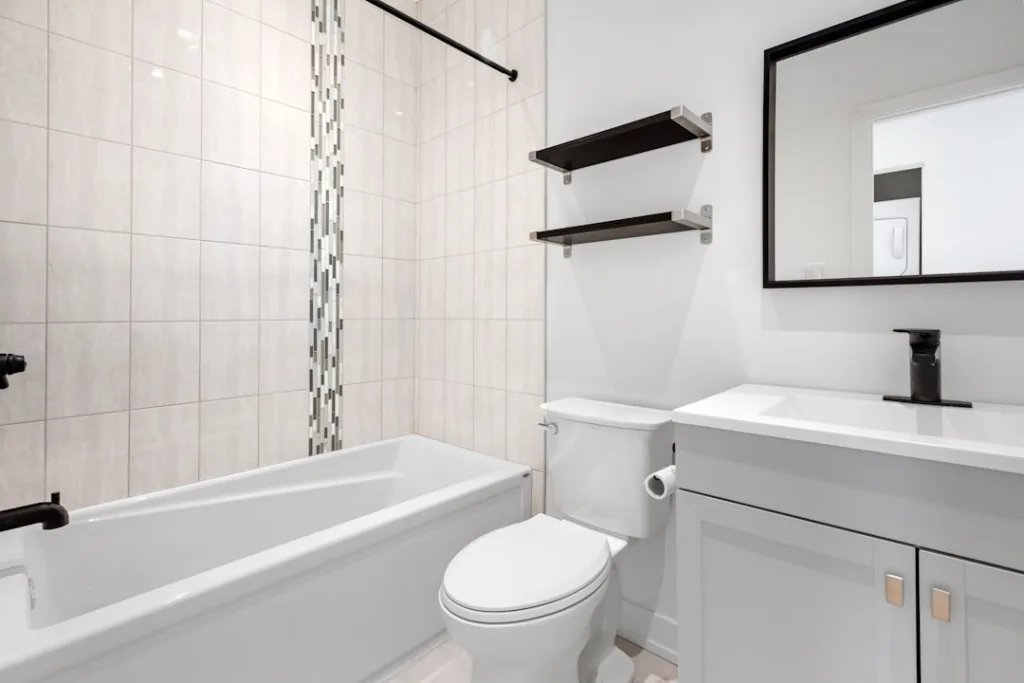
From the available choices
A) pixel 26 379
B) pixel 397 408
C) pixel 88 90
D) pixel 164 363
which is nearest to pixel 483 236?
pixel 397 408

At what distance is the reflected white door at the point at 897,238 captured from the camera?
1.18 meters

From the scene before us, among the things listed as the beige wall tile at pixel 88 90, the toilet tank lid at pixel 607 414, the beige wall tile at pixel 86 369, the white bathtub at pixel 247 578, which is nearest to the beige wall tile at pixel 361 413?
the white bathtub at pixel 247 578

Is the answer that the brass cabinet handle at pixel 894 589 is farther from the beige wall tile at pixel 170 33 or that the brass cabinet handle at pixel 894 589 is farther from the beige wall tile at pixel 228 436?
the beige wall tile at pixel 170 33

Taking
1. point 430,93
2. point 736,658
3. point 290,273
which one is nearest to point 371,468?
point 290,273

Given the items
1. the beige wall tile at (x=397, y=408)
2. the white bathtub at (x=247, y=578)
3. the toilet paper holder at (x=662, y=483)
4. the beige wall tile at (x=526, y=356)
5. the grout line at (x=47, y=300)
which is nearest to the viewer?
the white bathtub at (x=247, y=578)

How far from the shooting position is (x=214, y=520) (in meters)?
1.77

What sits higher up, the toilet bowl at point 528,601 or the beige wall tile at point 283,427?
the beige wall tile at point 283,427

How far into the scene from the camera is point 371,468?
2275mm

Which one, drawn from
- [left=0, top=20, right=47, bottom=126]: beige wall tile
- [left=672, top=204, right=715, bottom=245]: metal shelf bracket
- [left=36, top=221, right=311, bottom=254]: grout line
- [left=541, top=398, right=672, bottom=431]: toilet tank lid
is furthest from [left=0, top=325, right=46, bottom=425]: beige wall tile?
[left=672, top=204, right=715, bottom=245]: metal shelf bracket

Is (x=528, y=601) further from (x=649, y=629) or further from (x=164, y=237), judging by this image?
(x=164, y=237)

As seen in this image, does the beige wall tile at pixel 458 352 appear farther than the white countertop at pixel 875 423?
Yes

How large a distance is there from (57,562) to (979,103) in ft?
9.00

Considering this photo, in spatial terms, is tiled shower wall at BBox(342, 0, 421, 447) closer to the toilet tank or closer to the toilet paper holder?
the toilet tank

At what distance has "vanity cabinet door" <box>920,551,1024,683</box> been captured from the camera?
734 millimetres
